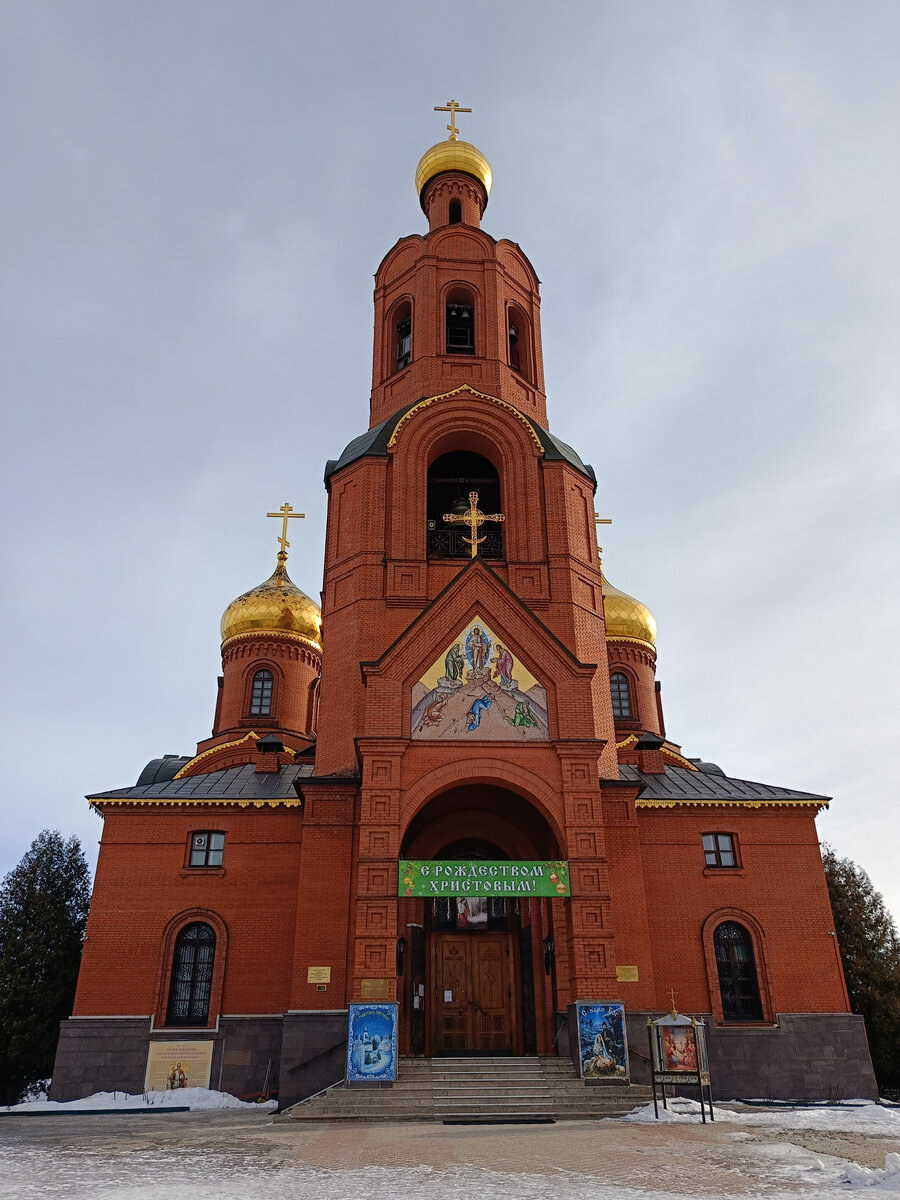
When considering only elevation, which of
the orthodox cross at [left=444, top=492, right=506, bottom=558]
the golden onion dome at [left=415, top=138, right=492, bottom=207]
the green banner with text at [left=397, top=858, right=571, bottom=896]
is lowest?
the green banner with text at [left=397, top=858, right=571, bottom=896]

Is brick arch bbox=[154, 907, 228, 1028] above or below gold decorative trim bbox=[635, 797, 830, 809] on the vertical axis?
below

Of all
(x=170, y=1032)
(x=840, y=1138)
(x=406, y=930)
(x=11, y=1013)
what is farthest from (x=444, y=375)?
(x=11, y=1013)

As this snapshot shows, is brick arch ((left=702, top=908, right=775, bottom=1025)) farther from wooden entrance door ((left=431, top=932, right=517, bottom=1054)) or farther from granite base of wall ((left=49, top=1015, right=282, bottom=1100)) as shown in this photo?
granite base of wall ((left=49, top=1015, right=282, bottom=1100))

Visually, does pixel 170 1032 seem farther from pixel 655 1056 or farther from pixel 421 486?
pixel 421 486

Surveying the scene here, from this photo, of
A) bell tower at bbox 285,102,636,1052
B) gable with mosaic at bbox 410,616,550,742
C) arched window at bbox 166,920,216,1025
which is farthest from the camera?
arched window at bbox 166,920,216,1025

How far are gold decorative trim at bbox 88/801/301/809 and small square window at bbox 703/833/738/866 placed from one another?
27.9 ft

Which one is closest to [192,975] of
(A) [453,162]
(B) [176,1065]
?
(B) [176,1065]

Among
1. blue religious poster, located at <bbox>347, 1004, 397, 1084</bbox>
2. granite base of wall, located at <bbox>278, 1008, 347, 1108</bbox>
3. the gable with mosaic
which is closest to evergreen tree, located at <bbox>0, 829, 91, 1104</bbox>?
granite base of wall, located at <bbox>278, 1008, 347, 1108</bbox>

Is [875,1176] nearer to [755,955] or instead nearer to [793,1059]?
[793,1059]

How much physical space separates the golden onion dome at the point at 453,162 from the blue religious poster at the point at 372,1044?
71.2 feet

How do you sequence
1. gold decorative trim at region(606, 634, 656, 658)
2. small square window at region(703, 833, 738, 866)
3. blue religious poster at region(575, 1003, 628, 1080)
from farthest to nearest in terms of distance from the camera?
gold decorative trim at region(606, 634, 656, 658) < small square window at region(703, 833, 738, 866) < blue religious poster at region(575, 1003, 628, 1080)

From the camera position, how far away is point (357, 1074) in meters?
13.0

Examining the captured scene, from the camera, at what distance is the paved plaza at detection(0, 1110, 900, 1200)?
22.1 feet

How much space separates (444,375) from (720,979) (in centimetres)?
1422
